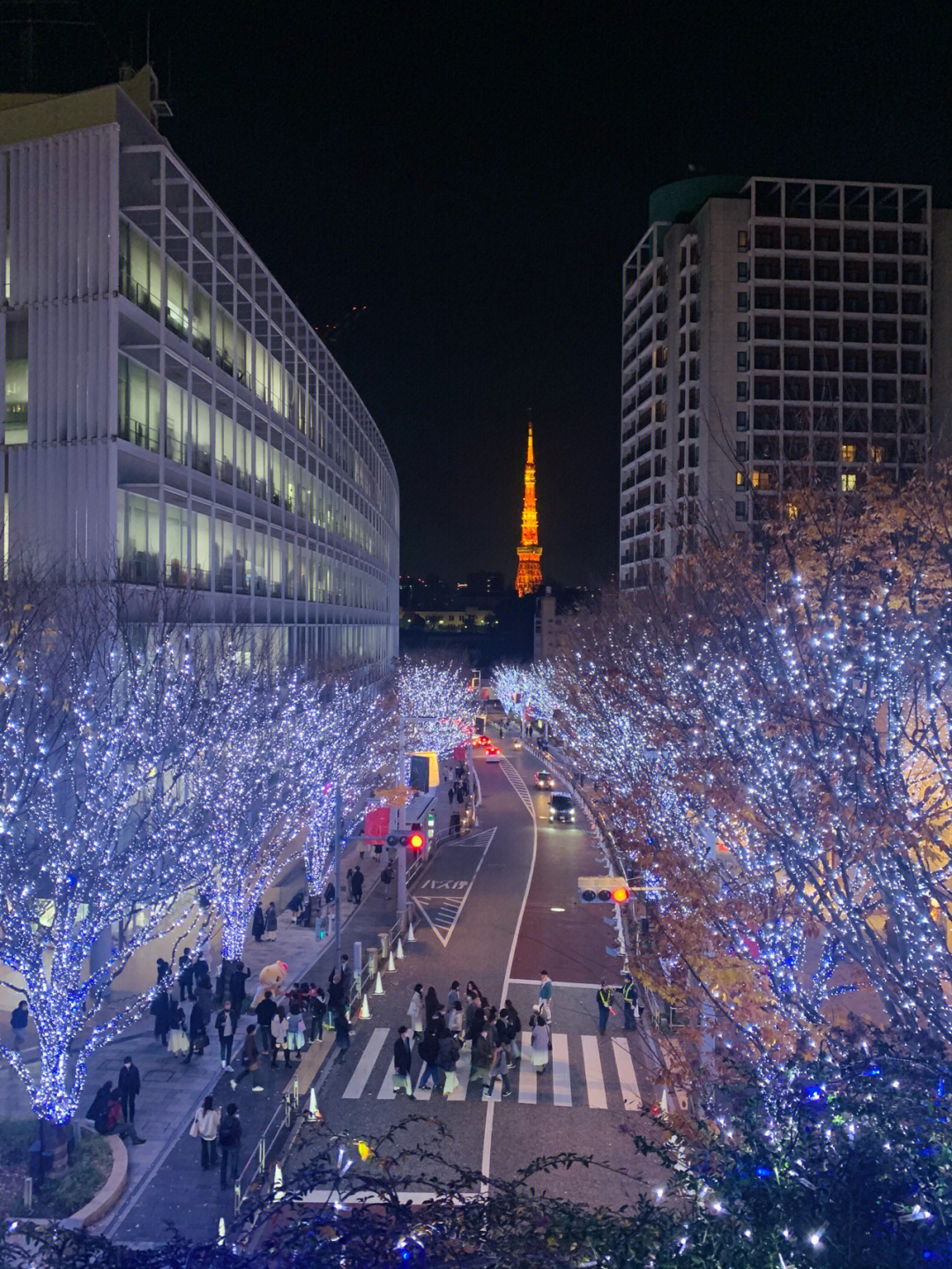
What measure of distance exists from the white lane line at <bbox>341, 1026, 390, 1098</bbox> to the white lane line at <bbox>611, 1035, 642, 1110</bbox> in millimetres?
3883

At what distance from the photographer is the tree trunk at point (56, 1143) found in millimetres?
10586

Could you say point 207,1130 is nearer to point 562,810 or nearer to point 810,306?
point 562,810

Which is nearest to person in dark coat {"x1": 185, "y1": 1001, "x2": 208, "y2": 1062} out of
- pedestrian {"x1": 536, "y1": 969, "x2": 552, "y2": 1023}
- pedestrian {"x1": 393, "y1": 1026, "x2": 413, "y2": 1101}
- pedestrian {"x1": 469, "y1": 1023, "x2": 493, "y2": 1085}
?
pedestrian {"x1": 393, "y1": 1026, "x2": 413, "y2": 1101}

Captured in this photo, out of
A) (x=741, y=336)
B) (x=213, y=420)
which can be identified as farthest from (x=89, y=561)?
(x=741, y=336)

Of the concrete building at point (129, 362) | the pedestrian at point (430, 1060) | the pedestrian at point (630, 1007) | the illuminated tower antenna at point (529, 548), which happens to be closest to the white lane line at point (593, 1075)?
the pedestrian at point (630, 1007)

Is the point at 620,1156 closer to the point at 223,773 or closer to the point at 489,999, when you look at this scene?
the point at 489,999

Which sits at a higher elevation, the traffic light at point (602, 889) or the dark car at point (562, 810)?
the traffic light at point (602, 889)

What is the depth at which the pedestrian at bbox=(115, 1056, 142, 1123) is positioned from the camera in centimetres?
1196

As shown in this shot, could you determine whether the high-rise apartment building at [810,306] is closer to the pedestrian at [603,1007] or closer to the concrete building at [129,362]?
the concrete building at [129,362]

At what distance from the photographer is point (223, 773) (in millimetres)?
18141

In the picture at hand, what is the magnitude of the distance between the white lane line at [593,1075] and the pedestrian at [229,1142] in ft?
16.6

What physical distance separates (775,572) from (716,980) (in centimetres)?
528

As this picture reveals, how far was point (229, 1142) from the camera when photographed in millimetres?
10531

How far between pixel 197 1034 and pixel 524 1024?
5531mm
